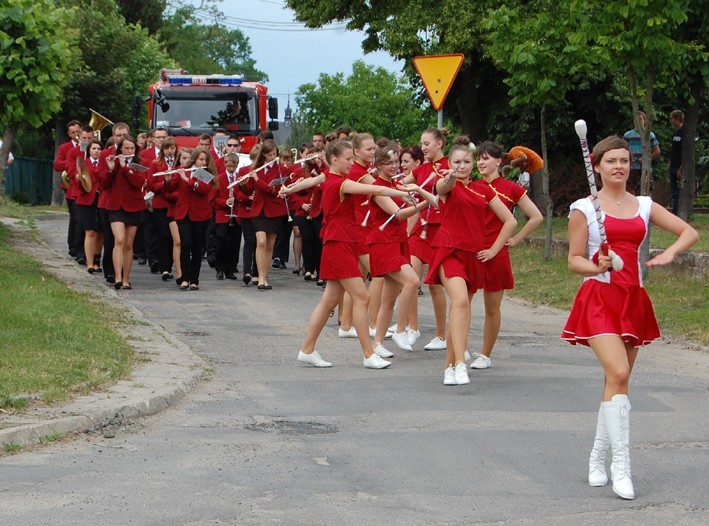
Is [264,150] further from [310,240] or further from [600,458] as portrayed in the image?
[600,458]

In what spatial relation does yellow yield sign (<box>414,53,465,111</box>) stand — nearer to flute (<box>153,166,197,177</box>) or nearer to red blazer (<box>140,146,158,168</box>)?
flute (<box>153,166,197,177</box>)

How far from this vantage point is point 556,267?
762 inches

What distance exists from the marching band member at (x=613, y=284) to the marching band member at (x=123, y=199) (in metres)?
10.9

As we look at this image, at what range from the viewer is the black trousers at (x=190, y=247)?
17.9 m

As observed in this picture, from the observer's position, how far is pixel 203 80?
90.4 ft

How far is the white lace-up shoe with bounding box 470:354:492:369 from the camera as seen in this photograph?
1128 cm

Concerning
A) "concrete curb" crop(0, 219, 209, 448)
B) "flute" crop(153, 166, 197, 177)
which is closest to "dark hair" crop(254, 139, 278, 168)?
"flute" crop(153, 166, 197, 177)

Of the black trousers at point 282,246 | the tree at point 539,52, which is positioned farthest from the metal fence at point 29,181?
the tree at point 539,52

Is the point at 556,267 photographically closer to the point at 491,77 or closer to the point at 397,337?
the point at 397,337

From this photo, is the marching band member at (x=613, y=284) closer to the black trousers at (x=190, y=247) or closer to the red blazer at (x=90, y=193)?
the black trousers at (x=190, y=247)

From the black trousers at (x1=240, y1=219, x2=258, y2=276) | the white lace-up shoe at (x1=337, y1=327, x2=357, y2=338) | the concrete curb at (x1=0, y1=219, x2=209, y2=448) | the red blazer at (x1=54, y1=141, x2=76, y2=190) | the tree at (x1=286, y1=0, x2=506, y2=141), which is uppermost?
the tree at (x1=286, y1=0, x2=506, y2=141)

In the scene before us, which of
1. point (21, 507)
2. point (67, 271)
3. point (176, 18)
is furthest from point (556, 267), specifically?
point (176, 18)

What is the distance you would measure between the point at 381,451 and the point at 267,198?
1103 cm

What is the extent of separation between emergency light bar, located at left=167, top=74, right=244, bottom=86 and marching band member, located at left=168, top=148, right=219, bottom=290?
9.61 meters
